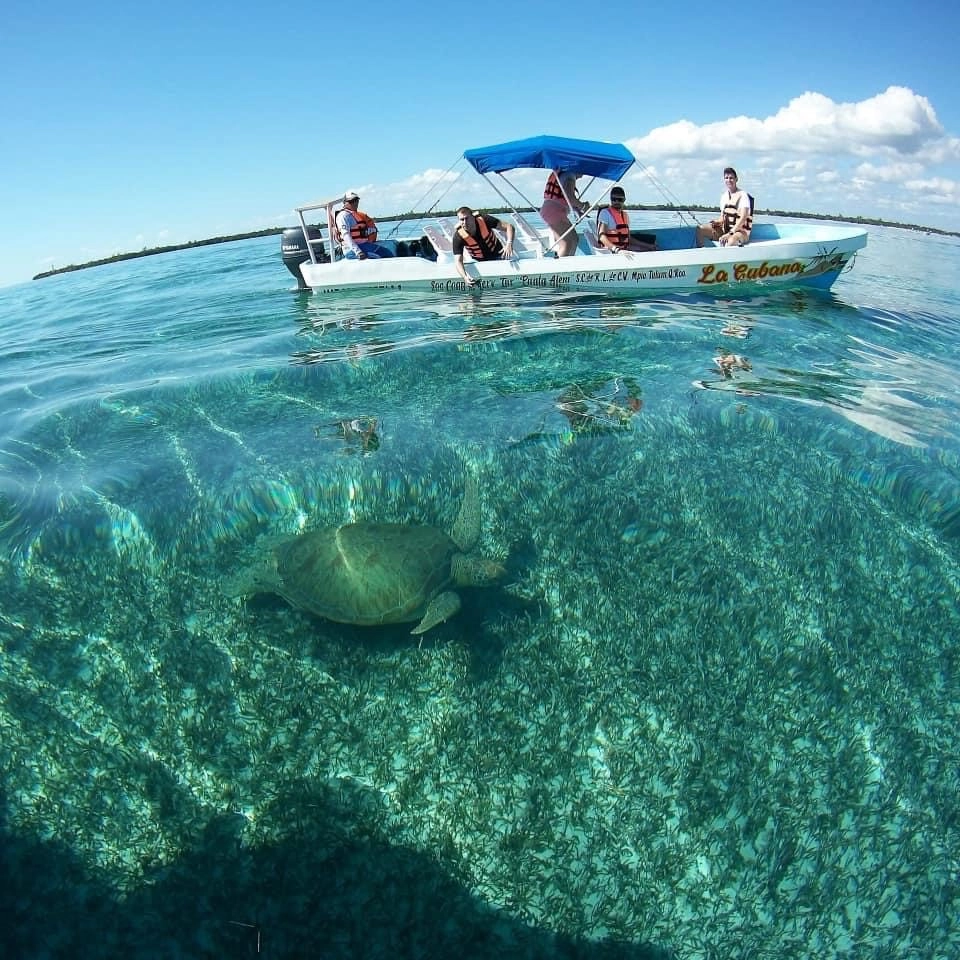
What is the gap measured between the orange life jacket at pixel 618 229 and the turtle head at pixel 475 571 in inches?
457

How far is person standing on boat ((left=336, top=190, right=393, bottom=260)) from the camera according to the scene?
15281 mm

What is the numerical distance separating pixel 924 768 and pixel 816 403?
4.94 m

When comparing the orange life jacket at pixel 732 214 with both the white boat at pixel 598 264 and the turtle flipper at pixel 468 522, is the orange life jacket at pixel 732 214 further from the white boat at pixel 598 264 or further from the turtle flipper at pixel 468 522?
the turtle flipper at pixel 468 522

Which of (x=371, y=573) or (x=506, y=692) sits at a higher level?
(x=371, y=573)

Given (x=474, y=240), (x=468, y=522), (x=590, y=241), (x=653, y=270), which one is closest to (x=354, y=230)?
(x=474, y=240)

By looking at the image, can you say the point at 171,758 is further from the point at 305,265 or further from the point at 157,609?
the point at 305,265

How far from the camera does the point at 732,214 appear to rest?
→ 1454 cm

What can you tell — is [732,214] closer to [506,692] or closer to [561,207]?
[561,207]

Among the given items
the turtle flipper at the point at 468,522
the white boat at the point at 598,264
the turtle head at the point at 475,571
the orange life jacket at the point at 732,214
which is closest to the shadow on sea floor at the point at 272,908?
the turtle head at the point at 475,571

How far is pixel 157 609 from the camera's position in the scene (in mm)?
4500

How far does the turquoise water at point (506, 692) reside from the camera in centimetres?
316

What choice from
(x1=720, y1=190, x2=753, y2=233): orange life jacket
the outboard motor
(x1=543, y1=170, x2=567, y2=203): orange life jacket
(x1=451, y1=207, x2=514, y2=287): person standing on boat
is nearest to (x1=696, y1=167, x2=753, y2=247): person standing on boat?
(x1=720, y1=190, x2=753, y2=233): orange life jacket

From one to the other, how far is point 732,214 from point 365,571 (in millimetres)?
14506

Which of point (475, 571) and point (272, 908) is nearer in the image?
point (272, 908)
